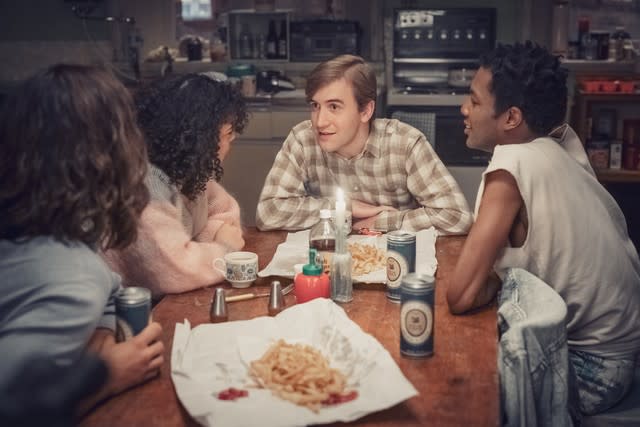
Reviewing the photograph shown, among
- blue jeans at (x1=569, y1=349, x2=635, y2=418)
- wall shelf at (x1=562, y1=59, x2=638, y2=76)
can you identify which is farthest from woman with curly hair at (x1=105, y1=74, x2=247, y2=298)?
wall shelf at (x1=562, y1=59, x2=638, y2=76)

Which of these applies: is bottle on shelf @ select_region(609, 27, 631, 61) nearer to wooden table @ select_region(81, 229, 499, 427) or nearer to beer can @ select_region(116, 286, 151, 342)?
wooden table @ select_region(81, 229, 499, 427)

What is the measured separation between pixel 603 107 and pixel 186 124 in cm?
352

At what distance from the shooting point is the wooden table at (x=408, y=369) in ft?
4.51

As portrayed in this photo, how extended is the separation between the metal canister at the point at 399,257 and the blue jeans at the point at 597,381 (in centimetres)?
48

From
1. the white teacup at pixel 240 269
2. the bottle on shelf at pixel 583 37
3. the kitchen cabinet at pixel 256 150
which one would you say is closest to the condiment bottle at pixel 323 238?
the white teacup at pixel 240 269

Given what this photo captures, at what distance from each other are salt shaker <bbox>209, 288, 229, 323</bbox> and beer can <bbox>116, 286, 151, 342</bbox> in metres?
0.31

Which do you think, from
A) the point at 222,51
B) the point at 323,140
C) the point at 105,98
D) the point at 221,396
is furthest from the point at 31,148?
the point at 222,51

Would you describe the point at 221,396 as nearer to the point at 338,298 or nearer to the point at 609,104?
the point at 338,298

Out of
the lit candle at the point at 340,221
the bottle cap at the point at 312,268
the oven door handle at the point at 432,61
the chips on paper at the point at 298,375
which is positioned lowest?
the chips on paper at the point at 298,375

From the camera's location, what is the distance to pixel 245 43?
5.68m

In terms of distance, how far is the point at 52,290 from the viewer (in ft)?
4.34

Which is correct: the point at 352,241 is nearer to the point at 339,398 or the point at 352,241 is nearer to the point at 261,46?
the point at 339,398

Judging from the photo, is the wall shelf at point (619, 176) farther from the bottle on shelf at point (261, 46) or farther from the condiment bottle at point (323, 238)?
the condiment bottle at point (323, 238)

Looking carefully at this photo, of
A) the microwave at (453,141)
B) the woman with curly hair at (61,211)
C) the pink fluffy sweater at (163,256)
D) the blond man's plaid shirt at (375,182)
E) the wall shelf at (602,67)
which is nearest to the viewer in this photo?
the woman with curly hair at (61,211)
